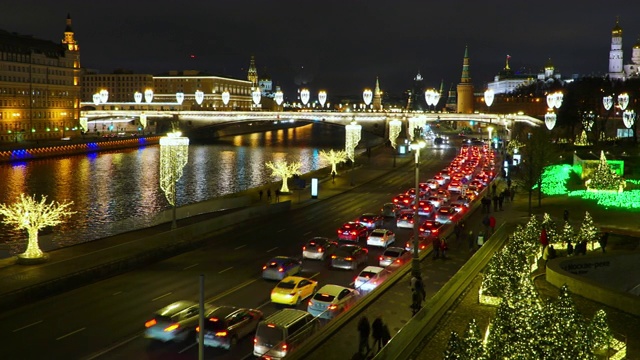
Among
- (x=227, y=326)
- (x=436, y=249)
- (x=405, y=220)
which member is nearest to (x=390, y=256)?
(x=436, y=249)

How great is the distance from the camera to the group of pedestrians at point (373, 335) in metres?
14.1

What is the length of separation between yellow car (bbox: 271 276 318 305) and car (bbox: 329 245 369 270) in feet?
13.2

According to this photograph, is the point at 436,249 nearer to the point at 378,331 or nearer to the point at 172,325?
the point at 378,331

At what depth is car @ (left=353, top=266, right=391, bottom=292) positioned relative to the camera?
766 inches

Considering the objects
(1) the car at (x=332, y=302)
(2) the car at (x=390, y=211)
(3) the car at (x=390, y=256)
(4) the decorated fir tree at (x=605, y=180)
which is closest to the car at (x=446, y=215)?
(2) the car at (x=390, y=211)

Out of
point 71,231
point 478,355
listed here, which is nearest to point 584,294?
point 478,355

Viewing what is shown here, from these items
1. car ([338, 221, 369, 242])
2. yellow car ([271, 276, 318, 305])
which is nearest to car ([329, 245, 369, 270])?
yellow car ([271, 276, 318, 305])

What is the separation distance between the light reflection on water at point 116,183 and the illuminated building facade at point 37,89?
15.5 meters

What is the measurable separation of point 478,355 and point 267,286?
485 inches

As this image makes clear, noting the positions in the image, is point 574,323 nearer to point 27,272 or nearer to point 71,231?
point 27,272

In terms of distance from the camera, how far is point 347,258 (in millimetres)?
24125

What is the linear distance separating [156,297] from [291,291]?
15.1 ft

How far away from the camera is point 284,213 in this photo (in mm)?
37969

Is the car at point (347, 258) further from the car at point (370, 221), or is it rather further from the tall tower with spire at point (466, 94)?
the tall tower with spire at point (466, 94)
